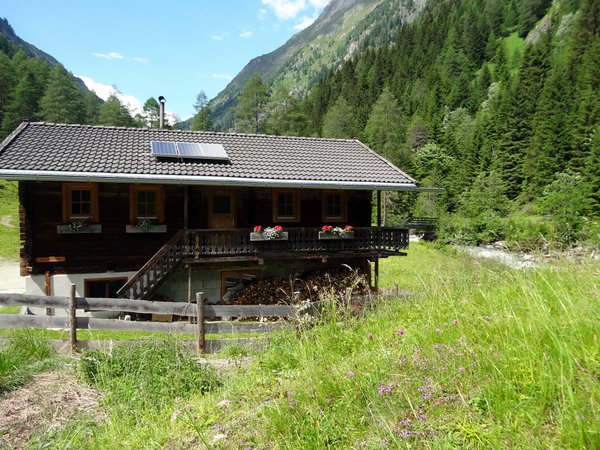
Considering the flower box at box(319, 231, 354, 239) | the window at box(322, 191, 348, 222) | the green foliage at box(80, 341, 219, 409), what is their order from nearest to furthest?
the green foliage at box(80, 341, 219, 409), the flower box at box(319, 231, 354, 239), the window at box(322, 191, 348, 222)

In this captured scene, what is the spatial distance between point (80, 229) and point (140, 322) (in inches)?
257

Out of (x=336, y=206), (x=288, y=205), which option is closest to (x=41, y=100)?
(x=288, y=205)

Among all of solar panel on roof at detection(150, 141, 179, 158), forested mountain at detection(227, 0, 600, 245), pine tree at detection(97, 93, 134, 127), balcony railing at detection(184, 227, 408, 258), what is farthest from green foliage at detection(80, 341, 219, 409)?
pine tree at detection(97, 93, 134, 127)

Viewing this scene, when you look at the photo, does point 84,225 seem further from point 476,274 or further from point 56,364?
point 476,274

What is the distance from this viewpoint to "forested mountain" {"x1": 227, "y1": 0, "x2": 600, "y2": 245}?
1656 inches

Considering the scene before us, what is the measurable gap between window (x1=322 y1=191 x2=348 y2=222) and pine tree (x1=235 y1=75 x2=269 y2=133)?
4186 cm

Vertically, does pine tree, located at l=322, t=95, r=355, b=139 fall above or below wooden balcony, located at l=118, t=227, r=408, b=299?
above

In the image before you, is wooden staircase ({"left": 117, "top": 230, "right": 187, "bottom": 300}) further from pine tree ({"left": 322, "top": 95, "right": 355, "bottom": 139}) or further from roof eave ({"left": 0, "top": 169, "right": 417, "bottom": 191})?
pine tree ({"left": 322, "top": 95, "right": 355, "bottom": 139})

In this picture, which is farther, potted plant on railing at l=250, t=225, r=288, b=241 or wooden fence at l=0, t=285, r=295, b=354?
potted plant on railing at l=250, t=225, r=288, b=241

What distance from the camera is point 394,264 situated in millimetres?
26656

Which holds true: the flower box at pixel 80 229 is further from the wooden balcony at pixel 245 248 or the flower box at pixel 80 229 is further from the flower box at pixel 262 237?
the flower box at pixel 262 237

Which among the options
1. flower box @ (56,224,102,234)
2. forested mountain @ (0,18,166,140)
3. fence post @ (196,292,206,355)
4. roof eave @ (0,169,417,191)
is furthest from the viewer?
forested mountain @ (0,18,166,140)

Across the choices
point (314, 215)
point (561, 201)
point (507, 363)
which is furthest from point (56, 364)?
point (561, 201)

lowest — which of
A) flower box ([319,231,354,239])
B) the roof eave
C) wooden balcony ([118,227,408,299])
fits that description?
wooden balcony ([118,227,408,299])
